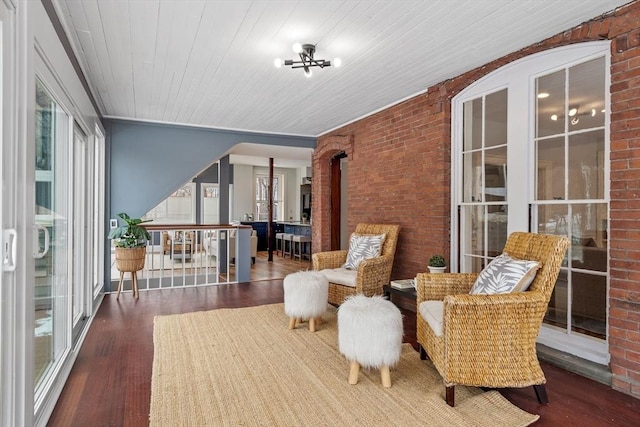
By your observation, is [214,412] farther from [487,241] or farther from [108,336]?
[487,241]

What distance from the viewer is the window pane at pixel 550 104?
2.81m

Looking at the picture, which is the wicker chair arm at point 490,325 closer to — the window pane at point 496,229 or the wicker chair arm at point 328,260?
the window pane at point 496,229

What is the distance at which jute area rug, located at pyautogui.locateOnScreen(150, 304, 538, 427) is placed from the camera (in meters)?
1.95

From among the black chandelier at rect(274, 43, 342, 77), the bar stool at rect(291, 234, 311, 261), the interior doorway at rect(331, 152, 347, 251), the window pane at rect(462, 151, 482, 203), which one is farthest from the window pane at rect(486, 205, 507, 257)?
the bar stool at rect(291, 234, 311, 261)

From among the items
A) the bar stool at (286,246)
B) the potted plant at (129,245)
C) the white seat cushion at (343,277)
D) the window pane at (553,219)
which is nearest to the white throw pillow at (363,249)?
the white seat cushion at (343,277)

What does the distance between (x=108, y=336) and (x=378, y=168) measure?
3.52m

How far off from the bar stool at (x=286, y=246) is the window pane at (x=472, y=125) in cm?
564

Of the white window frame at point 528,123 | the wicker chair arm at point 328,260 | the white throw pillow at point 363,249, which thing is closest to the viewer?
the white window frame at point 528,123

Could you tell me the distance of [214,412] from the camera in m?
2.01

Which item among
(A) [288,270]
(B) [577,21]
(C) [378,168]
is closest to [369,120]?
(C) [378,168]

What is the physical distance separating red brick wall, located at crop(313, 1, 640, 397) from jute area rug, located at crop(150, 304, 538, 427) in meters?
1.05

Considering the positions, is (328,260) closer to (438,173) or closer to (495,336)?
(438,173)

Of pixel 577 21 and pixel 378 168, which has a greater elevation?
pixel 577 21

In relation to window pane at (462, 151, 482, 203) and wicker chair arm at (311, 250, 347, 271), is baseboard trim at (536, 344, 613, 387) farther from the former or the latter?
wicker chair arm at (311, 250, 347, 271)
